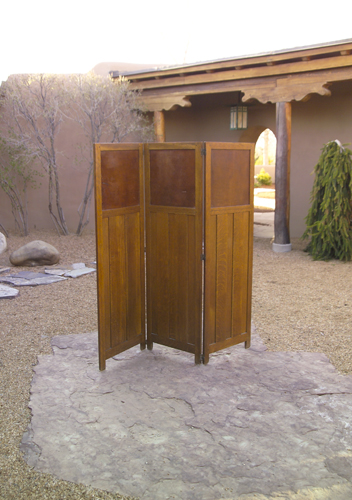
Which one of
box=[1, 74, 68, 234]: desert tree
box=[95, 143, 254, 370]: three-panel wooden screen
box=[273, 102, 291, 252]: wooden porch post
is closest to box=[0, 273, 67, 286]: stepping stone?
box=[95, 143, 254, 370]: three-panel wooden screen

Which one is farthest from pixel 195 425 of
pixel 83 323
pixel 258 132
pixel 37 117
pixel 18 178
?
pixel 258 132

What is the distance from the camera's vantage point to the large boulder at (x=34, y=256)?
7.57 meters

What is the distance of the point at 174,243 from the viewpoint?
3.97m

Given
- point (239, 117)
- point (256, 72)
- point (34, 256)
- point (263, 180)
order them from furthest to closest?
point (263, 180) < point (239, 117) < point (256, 72) < point (34, 256)

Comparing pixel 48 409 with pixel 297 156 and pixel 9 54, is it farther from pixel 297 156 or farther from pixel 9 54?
pixel 9 54

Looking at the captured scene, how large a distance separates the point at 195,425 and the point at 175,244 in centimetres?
146

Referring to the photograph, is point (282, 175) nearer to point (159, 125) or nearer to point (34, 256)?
point (159, 125)

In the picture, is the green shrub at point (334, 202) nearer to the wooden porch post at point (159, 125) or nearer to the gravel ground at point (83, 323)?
the gravel ground at point (83, 323)

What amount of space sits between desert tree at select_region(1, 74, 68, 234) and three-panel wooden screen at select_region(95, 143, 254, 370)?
5.76m

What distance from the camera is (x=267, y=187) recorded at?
19.2 m

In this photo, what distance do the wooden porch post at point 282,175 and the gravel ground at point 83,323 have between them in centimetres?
56

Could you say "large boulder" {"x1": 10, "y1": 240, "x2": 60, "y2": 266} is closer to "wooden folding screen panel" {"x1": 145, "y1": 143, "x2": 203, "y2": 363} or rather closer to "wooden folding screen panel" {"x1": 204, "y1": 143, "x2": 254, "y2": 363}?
"wooden folding screen panel" {"x1": 145, "y1": 143, "x2": 203, "y2": 363}

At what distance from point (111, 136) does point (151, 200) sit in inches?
250

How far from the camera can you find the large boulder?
7.57 m
